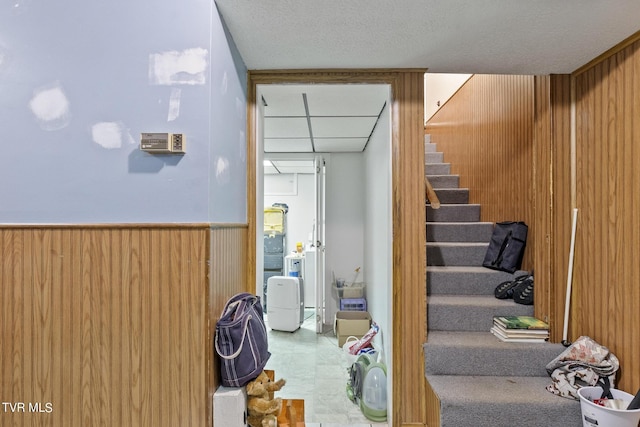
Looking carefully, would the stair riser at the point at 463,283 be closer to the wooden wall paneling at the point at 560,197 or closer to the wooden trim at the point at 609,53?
the wooden wall paneling at the point at 560,197

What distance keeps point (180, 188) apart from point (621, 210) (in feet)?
7.79

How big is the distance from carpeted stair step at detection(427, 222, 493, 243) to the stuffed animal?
224cm

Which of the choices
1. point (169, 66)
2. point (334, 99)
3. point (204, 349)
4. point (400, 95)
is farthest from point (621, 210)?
point (169, 66)

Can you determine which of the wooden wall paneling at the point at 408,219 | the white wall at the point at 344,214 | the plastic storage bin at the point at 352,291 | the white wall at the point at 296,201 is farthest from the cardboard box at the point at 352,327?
the white wall at the point at 296,201

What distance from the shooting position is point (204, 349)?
1545 millimetres

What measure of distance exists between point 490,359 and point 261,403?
4.95 ft

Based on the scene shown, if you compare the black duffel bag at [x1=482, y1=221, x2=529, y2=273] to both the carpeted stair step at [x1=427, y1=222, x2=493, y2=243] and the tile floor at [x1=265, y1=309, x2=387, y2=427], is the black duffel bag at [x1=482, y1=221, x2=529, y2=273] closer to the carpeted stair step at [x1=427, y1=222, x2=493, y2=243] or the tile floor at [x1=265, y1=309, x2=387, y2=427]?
the carpeted stair step at [x1=427, y1=222, x2=493, y2=243]

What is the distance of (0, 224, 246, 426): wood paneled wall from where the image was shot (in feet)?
5.05

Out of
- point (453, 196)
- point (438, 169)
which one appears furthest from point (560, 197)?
point (438, 169)

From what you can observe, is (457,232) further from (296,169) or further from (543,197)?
(296,169)

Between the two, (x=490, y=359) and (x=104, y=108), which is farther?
(x=490, y=359)

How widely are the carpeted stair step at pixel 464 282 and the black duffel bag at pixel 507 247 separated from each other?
0.32ft

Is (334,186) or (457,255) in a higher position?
(334,186)

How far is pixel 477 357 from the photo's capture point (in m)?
2.27
